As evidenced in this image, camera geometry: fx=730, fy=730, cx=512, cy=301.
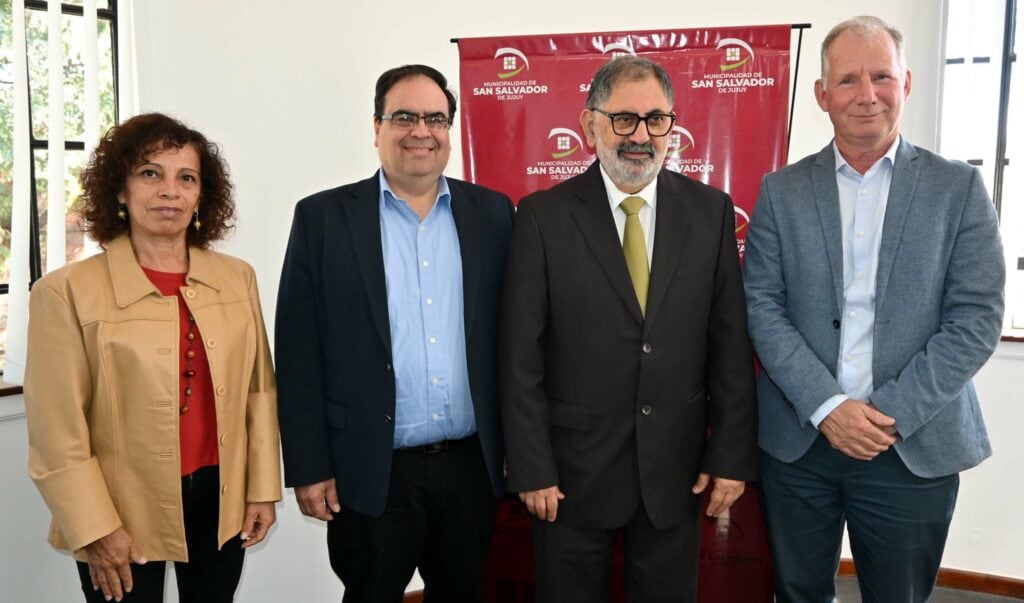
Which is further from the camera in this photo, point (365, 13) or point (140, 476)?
point (365, 13)

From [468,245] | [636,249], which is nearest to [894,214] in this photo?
[636,249]

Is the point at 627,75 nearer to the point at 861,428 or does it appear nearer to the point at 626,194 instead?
the point at 626,194

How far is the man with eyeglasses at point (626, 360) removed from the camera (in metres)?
1.91

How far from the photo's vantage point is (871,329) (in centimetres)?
196

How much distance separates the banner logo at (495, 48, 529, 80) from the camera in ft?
9.46

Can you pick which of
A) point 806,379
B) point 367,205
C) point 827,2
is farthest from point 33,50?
point 827,2

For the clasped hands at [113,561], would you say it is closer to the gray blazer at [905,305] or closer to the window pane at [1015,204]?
the gray blazer at [905,305]

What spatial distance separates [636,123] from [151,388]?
140 centimetres

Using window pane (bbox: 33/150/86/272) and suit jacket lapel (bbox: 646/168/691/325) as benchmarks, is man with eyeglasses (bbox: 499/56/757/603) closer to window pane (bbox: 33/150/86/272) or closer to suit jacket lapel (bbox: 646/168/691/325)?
suit jacket lapel (bbox: 646/168/691/325)

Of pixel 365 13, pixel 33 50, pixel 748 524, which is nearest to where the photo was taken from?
pixel 33 50

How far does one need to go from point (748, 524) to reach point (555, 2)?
247 cm

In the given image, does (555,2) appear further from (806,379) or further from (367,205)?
(806,379)

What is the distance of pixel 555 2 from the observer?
3.46 metres

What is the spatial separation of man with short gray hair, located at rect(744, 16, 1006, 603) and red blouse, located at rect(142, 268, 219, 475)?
147 centimetres
